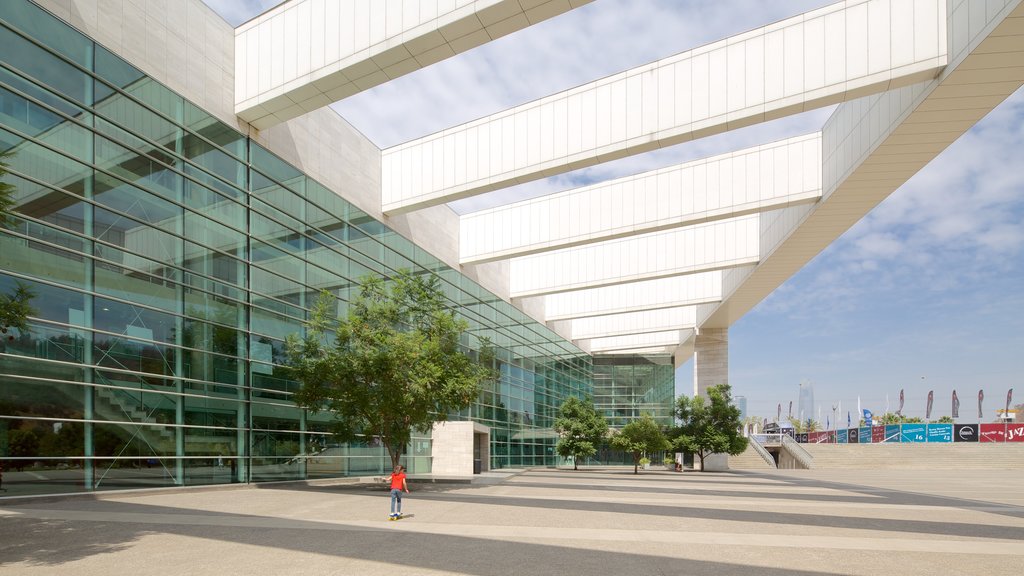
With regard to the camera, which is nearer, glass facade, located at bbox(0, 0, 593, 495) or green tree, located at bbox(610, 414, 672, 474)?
glass facade, located at bbox(0, 0, 593, 495)

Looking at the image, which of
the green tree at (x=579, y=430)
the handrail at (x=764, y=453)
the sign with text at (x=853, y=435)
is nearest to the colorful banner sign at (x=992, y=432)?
the sign with text at (x=853, y=435)

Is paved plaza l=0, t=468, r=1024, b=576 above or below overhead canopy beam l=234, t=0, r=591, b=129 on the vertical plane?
below

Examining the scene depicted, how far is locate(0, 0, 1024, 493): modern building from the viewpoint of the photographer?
605 inches

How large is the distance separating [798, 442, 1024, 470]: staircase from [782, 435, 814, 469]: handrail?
81cm

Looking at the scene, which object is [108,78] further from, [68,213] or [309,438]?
[309,438]

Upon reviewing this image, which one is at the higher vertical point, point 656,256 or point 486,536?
point 656,256

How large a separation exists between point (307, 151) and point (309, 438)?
9.93 metres

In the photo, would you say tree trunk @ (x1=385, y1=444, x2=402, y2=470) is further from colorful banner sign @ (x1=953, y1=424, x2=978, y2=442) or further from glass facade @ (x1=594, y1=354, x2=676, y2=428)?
colorful banner sign @ (x1=953, y1=424, x2=978, y2=442)

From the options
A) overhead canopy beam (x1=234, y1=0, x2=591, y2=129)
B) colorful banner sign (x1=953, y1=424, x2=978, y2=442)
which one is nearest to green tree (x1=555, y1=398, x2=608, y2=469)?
overhead canopy beam (x1=234, y1=0, x2=591, y2=129)

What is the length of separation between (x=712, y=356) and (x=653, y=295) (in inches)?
520

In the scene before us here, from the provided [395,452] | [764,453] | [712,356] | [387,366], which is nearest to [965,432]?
[764,453]

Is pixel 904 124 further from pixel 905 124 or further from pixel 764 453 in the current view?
pixel 764 453

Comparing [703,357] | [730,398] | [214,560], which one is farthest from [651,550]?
[703,357]

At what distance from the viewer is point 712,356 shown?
52188 mm
